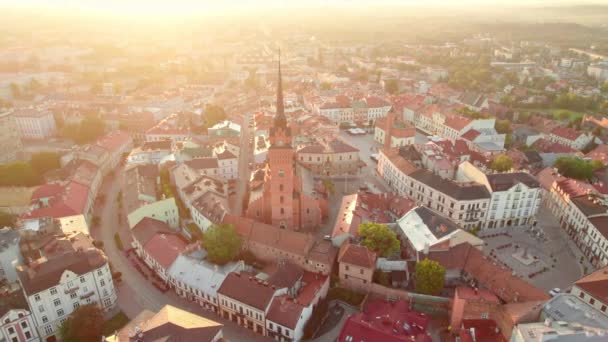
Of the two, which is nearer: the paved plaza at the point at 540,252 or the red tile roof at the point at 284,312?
the red tile roof at the point at 284,312

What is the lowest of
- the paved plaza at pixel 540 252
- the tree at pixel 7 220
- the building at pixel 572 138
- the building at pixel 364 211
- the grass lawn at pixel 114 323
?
the paved plaza at pixel 540 252

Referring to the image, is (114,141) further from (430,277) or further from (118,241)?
(430,277)

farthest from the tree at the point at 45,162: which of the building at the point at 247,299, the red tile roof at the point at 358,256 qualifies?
the red tile roof at the point at 358,256

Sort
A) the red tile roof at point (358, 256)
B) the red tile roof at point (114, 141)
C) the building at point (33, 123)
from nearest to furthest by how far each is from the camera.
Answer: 1. the red tile roof at point (358, 256)
2. the red tile roof at point (114, 141)
3. the building at point (33, 123)

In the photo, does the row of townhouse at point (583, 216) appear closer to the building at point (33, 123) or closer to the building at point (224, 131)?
the building at point (224, 131)

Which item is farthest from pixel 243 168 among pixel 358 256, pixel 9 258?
pixel 9 258

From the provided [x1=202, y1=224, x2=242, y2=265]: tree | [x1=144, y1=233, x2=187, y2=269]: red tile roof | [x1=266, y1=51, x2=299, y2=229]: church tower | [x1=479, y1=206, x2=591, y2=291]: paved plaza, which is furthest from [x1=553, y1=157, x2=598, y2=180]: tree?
[x1=144, y1=233, x2=187, y2=269]: red tile roof
